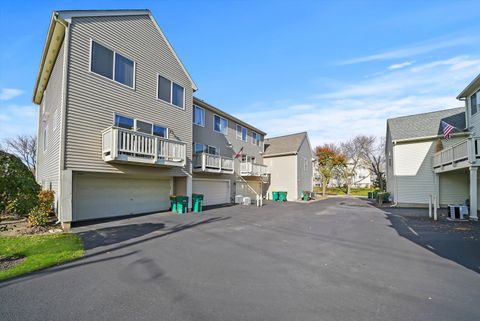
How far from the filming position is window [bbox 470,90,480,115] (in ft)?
48.0

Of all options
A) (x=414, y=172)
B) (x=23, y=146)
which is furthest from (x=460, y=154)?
(x=23, y=146)

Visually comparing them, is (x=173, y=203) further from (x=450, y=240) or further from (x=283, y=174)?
(x=283, y=174)

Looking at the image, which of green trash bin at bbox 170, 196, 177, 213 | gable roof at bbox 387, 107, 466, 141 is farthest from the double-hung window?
gable roof at bbox 387, 107, 466, 141

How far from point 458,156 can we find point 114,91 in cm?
1871

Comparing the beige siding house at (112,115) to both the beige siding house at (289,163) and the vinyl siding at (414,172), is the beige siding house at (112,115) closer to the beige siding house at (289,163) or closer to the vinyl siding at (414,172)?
the beige siding house at (289,163)

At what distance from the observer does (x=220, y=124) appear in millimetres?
20344

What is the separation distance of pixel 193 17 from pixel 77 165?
355 inches

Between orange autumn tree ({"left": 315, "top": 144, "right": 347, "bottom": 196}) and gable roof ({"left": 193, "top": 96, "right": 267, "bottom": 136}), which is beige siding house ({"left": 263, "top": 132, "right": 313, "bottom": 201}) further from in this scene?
orange autumn tree ({"left": 315, "top": 144, "right": 347, "bottom": 196})

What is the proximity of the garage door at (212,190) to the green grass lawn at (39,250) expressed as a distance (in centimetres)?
989

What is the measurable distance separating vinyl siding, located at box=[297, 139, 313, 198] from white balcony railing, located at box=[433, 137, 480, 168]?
1200 centimetres

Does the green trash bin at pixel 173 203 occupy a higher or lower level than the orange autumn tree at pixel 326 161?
lower

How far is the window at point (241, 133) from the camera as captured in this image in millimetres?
23078

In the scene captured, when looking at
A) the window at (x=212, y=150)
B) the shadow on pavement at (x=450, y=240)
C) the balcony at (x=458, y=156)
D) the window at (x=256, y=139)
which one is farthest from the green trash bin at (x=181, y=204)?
the balcony at (x=458, y=156)

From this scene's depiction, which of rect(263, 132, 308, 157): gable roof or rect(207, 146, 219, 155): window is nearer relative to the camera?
rect(207, 146, 219, 155): window
